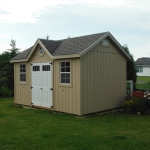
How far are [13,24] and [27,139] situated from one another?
11418 millimetres

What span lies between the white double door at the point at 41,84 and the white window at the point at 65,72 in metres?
0.80

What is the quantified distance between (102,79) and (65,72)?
5.95ft

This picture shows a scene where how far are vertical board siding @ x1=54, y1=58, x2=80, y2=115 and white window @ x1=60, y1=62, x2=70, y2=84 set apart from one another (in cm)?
17

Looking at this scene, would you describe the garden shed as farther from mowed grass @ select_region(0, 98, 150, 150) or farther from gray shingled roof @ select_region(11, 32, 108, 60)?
mowed grass @ select_region(0, 98, 150, 150)

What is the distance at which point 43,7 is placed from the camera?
41.1 ft

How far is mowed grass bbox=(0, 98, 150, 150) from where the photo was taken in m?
5.79

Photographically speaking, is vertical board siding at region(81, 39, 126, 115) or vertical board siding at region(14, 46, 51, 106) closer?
vertical board siding at region(81, 39, 126, 115)

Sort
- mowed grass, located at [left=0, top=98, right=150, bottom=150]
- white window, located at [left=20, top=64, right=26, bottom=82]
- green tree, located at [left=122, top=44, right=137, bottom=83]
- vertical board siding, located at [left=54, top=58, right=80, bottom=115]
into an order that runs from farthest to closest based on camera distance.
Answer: green tree, located at [left=122, top=44, right=137, bottom=83] < white window, located at [left=20, top=64, right=26, bottom=82] < vertical board siding, located at [left=54, top=58, right=80, bottom=115] < mowed grass, located at [left=0, top=98, right=150, bottom=150]

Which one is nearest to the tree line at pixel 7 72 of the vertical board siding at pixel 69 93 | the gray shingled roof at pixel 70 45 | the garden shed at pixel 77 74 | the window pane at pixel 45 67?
the garden shed at pixel 77 74

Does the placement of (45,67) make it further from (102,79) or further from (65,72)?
(102,79)

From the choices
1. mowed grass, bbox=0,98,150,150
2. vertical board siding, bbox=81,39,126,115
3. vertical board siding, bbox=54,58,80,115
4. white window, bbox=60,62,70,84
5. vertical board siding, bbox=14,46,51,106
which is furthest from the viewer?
vertical board siding, bbox=14,46,51,106

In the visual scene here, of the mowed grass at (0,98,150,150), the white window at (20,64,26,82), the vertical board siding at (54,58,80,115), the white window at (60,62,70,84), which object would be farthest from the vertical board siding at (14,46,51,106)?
the mowed grass at (0,98,150,150)

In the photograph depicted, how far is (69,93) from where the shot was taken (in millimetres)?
10328

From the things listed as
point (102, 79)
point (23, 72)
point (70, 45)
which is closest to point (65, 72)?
point (70, 45)
